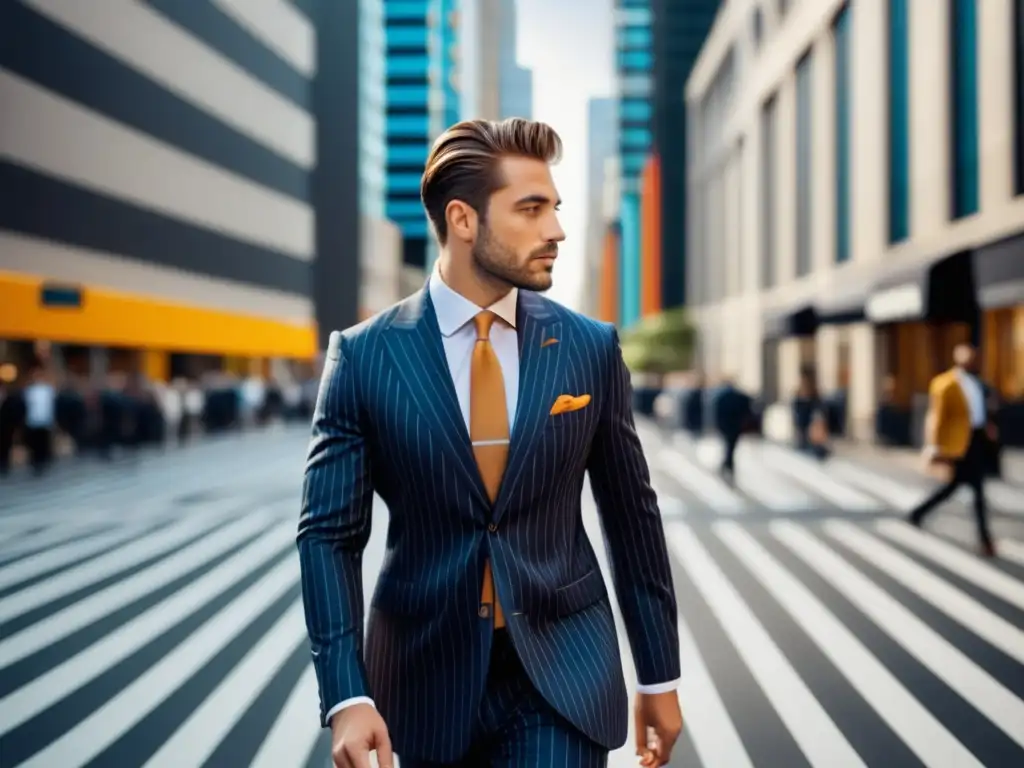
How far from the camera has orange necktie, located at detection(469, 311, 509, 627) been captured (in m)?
2.26

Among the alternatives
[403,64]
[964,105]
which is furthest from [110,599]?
[403,64]

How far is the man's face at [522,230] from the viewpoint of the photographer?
7.41ft

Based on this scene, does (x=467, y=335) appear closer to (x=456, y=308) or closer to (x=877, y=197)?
(x=456, y=308)

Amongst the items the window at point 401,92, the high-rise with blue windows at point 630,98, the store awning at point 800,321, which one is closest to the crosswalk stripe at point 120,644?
the store awning at point 800,321

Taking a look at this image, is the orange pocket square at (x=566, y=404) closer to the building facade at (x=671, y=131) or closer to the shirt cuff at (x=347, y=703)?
the shirt cuff at (x=347, y=703)

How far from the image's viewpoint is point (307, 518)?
2.21 metres

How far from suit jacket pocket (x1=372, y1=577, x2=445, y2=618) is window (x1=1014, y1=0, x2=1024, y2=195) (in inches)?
803

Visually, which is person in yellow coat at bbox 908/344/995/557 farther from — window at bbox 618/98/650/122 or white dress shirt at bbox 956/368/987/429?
window at bbox 618/98/650/122

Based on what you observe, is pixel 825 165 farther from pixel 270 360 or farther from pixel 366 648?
pixel 366 648

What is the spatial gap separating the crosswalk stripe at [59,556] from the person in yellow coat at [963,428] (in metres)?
7.76

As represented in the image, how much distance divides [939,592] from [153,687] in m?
5.64

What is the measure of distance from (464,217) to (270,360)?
5262cm

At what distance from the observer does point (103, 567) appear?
10312 millimetres

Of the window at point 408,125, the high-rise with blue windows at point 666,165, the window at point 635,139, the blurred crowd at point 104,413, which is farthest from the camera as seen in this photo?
the window at point 635,139
